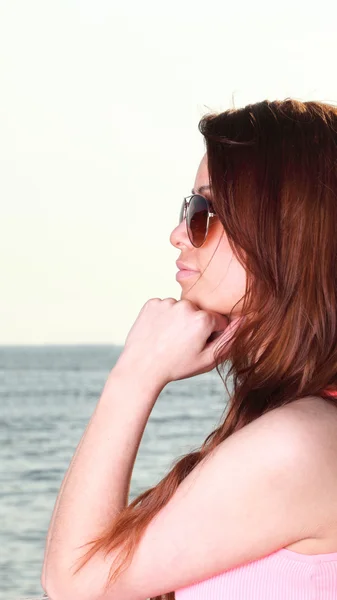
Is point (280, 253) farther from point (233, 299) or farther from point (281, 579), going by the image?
point (281, 579)

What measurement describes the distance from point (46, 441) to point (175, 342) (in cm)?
2478

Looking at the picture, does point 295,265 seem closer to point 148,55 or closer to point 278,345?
point 278,345

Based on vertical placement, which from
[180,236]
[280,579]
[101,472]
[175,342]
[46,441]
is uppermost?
[180,236]

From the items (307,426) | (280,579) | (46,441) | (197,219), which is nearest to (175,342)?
(197,219)

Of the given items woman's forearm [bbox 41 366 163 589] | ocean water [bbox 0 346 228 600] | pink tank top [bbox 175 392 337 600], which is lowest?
ocean water [bbox 0 346 228 600]

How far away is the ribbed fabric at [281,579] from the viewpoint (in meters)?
1.77

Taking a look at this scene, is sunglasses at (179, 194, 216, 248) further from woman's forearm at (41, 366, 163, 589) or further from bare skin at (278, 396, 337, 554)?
bare skin at (278, 396, 337, 554)

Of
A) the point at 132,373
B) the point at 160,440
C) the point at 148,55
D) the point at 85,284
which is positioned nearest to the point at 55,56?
the point at 148,55

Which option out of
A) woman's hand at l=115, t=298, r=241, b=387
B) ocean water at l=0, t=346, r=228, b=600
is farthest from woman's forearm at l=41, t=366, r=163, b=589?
ocean water at l=0, t=346, r=228, b=600

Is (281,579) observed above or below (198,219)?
below

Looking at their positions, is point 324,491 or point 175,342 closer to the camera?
point 324,491

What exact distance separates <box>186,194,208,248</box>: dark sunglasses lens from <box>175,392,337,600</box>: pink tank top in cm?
75

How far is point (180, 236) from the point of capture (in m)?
2.31

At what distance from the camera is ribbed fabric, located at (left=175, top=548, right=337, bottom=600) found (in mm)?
1773
